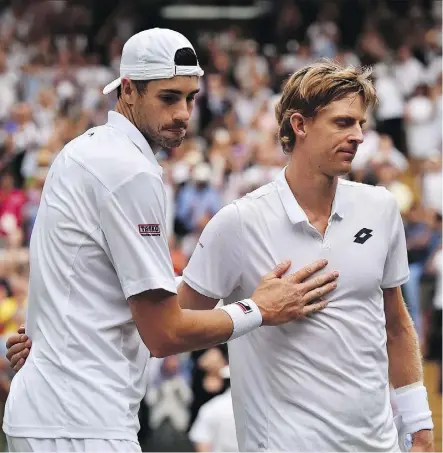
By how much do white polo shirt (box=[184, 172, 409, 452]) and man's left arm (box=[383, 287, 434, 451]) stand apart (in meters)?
0.14

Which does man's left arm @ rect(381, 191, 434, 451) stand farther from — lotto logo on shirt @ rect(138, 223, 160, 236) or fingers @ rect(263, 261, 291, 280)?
lotto logo on shirt @ rect(138, 223, 160, 236)

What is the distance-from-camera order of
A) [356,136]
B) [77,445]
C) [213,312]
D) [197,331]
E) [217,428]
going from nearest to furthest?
[77,445] < [197,331] < [213,312] < [356,136] < [217,428]

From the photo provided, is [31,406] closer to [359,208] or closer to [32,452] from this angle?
[32,452]

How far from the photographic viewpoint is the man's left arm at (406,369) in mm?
4898

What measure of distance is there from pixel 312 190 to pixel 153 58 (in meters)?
0.96

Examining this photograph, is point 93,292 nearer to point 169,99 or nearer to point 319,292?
point 169,99

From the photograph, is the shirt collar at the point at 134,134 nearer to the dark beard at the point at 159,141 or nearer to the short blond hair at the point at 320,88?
the dark beard at the point at 159,141

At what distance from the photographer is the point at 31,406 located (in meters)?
3.95

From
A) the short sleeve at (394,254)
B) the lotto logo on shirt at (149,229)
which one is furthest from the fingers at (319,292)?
the lotto logo on shirt at (149,229)

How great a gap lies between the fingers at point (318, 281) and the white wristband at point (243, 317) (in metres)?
0.25

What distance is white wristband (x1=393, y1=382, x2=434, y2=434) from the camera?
4.89 m

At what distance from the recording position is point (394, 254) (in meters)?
4.84

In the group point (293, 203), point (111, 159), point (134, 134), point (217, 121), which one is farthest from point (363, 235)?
point (217, 121)

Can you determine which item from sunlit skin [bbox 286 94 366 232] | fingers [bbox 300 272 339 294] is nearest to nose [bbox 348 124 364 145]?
sunlit skin [bbox 286 94 366 232]
